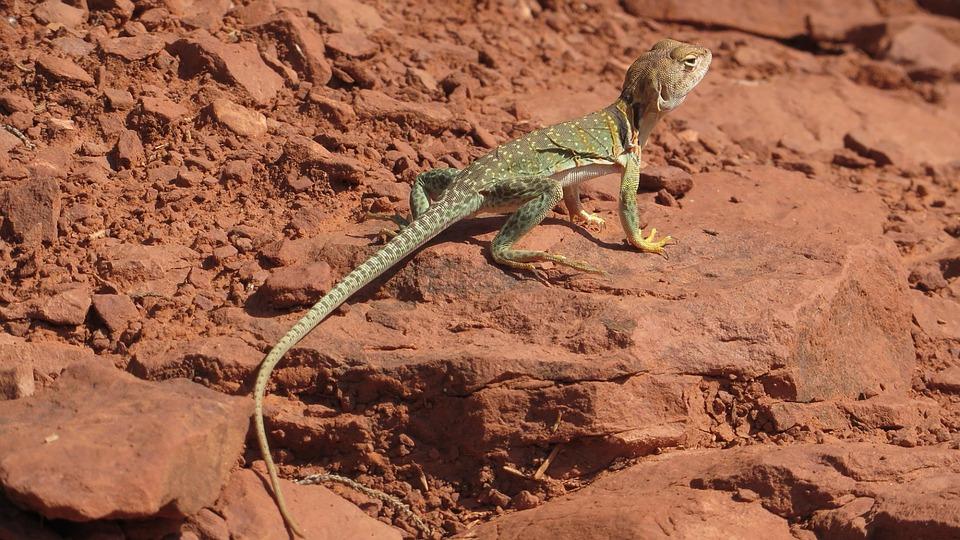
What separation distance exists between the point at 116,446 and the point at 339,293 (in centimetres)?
164

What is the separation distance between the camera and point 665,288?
20.2ft

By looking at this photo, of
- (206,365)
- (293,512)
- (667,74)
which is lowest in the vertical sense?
(293,512)

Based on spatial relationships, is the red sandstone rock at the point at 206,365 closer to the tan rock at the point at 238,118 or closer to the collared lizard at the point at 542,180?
the collared lizard at the point at 542,180

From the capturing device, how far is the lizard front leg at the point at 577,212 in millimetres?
7230

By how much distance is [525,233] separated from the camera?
21.0ft

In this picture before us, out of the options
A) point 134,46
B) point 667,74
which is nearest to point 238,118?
point 134,46

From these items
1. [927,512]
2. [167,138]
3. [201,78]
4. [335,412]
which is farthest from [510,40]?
[927,512]

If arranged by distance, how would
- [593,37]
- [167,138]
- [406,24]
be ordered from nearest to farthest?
1. [167,138]
2. [406,24]
3. [593,37]

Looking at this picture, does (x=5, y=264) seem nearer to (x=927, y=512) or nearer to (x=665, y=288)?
(x=665, y=288)

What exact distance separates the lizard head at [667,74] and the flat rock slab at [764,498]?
9.42ft

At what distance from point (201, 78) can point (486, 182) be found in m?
3.22

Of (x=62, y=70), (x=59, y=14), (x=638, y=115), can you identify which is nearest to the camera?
(x=638, y=115)

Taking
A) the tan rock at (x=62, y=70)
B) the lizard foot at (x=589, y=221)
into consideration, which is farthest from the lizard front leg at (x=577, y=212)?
the tan rock at (x=62, y=70)

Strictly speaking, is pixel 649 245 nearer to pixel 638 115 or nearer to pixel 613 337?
pixel 613 337
